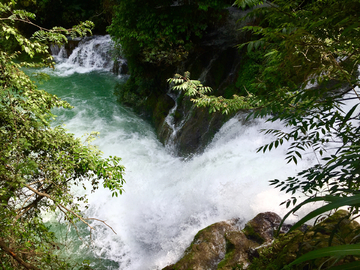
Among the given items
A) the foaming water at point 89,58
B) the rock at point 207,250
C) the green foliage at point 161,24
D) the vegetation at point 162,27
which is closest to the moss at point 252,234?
the rock at point 207,250

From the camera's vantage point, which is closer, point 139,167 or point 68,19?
point 139,167

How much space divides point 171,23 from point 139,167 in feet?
15.0

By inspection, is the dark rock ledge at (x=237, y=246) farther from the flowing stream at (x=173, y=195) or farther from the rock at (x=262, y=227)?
the flowing stream at (x=173, y=195)

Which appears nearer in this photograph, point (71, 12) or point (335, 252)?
point (335, 252)

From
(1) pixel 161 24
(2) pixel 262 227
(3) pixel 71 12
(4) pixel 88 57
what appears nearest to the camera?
(2) pixel 262 227

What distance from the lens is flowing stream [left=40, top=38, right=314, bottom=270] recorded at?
4527mm

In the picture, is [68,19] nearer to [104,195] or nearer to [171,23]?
[171,23]

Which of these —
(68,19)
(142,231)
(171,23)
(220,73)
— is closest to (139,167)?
(142,231)

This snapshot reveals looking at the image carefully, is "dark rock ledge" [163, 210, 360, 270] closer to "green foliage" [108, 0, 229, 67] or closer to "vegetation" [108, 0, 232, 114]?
"vegetation" [108, 0, 232, 114]

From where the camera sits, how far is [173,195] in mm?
5715

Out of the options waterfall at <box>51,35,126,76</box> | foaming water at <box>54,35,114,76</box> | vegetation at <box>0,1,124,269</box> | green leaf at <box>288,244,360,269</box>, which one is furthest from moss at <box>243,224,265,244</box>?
foaming water at <box>54,35,114,76</box>

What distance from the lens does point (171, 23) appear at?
663cm

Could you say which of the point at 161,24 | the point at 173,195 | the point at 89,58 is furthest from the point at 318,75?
the point at 89,58

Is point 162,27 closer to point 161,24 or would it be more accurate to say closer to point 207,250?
point 161,24
